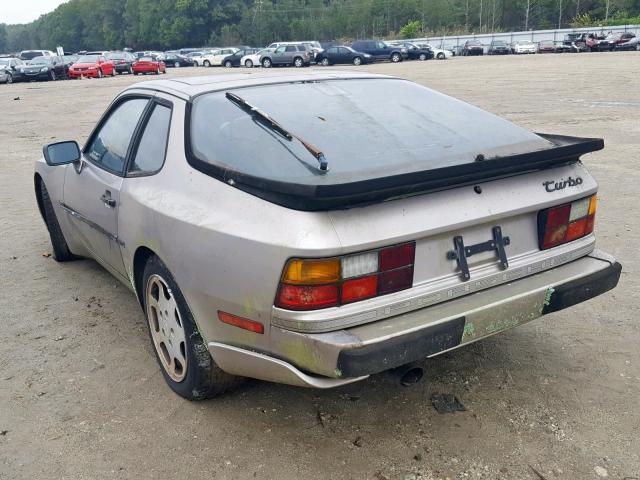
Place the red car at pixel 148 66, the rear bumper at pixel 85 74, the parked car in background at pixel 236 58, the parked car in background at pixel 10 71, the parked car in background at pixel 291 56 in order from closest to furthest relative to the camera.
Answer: the parked car in background at pixel 10 71, the rear bumper at pixel 85 74, the red car at pixel 148 66, the parked car in background at pixel 291 56, the parked car in background at pixel 236 58

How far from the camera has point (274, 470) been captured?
257 cm

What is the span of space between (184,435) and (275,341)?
0.77 metres

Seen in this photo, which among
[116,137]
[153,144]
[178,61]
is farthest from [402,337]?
[178,61]

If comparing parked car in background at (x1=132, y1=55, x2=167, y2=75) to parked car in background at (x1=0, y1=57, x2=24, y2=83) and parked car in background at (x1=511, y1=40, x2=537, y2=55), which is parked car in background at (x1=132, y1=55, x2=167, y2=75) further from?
parked car in background at (x1=511, y1=40, x2=537, y2=55)

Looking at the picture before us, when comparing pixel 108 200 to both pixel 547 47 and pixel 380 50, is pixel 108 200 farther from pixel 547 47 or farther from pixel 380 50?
pixel 547 47

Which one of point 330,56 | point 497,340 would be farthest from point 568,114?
point 330,56

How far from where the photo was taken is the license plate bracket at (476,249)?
2580 millimetres

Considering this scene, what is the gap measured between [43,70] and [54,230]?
3563 centimetres

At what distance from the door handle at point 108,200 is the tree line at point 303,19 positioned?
78394 mm

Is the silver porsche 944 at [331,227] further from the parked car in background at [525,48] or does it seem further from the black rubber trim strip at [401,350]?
the parked car in background at [525,48]

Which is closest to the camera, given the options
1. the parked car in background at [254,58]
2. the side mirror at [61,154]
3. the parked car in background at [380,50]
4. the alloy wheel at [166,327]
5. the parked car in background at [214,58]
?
the alloy wheel at [166,327]

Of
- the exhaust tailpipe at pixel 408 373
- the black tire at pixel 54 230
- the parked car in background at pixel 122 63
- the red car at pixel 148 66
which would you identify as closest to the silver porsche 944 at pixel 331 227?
the exhaust tailpipe at pixel 408 373

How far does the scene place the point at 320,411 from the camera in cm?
297

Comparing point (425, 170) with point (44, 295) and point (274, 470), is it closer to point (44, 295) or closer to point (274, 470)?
point (274, 470)
